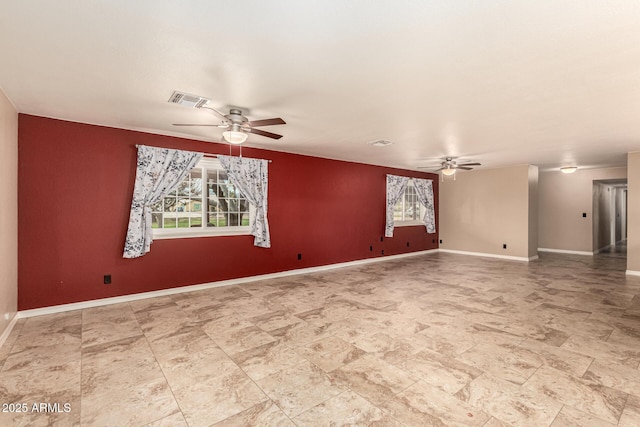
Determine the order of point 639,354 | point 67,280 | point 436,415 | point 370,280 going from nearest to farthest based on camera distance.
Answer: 1. point 436,415
2. point 639,354
3. point 67,280
4. point 370,280

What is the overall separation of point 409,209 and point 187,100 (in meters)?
6.97

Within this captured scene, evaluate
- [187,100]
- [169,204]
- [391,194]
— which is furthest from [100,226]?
[391,194]

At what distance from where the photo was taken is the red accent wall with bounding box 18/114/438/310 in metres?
3.64

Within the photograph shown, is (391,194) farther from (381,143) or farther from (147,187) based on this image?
(147,187)

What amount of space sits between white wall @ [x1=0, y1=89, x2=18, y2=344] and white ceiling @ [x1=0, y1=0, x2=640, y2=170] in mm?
250

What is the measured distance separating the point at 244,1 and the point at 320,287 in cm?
416

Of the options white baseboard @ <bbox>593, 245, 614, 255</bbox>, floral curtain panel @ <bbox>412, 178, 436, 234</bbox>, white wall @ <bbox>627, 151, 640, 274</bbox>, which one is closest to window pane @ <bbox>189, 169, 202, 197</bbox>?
floral curtain panel @ <bbox>412, 178, 436, 234</bbox>

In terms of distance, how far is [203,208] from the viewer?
503cm

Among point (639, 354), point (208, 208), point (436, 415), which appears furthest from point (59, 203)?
point (639, 354)

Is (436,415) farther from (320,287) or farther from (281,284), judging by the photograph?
(281,284)

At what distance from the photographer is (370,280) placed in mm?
5531

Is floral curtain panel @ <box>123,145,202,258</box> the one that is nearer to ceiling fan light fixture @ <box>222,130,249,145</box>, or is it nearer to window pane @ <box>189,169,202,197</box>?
window pane @ <box>189,169,202,197</box>

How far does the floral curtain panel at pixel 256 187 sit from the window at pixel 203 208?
0.67ft

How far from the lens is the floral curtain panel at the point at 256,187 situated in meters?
5.22
